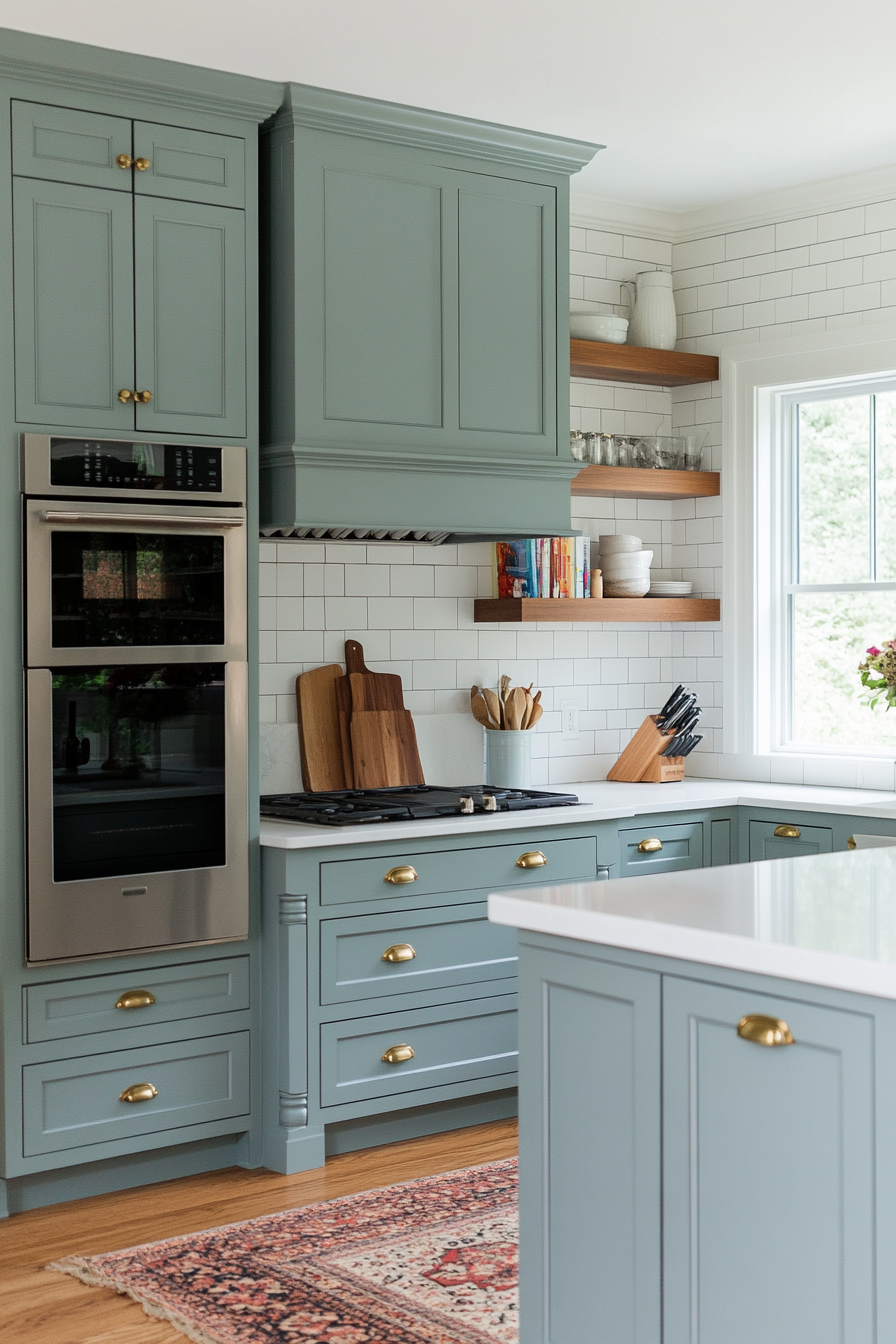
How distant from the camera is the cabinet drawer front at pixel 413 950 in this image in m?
4.00

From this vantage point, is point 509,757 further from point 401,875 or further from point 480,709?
point 401,875

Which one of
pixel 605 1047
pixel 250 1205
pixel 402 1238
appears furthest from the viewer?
pixel 250 1205

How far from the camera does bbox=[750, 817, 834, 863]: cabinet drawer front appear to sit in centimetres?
473

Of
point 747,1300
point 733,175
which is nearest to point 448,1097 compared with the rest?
point 747,1300

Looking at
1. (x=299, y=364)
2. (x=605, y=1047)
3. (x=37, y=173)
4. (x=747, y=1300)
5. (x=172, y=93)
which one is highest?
(x=172, y=93)

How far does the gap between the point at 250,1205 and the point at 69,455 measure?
192 cm

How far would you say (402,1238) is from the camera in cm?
347

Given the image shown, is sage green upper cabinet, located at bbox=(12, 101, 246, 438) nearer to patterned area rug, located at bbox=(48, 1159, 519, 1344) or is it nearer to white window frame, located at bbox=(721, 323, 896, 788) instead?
patterned area rug, located at bbox=(48, 1159, 519, 1344)

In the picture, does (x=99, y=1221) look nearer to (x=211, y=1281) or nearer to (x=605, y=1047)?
(x=211, y=1281)

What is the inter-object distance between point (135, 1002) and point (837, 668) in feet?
9.55

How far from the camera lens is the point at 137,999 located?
3783 millimetres

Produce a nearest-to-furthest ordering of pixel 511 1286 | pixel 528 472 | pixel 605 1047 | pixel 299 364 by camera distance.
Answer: pixel 605 1047 < pixel 511 1286 < pixel 299 364 < pixel 528 472

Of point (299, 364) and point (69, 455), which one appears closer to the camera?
point (69, 455)

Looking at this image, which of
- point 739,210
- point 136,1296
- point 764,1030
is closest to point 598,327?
point 739,210
